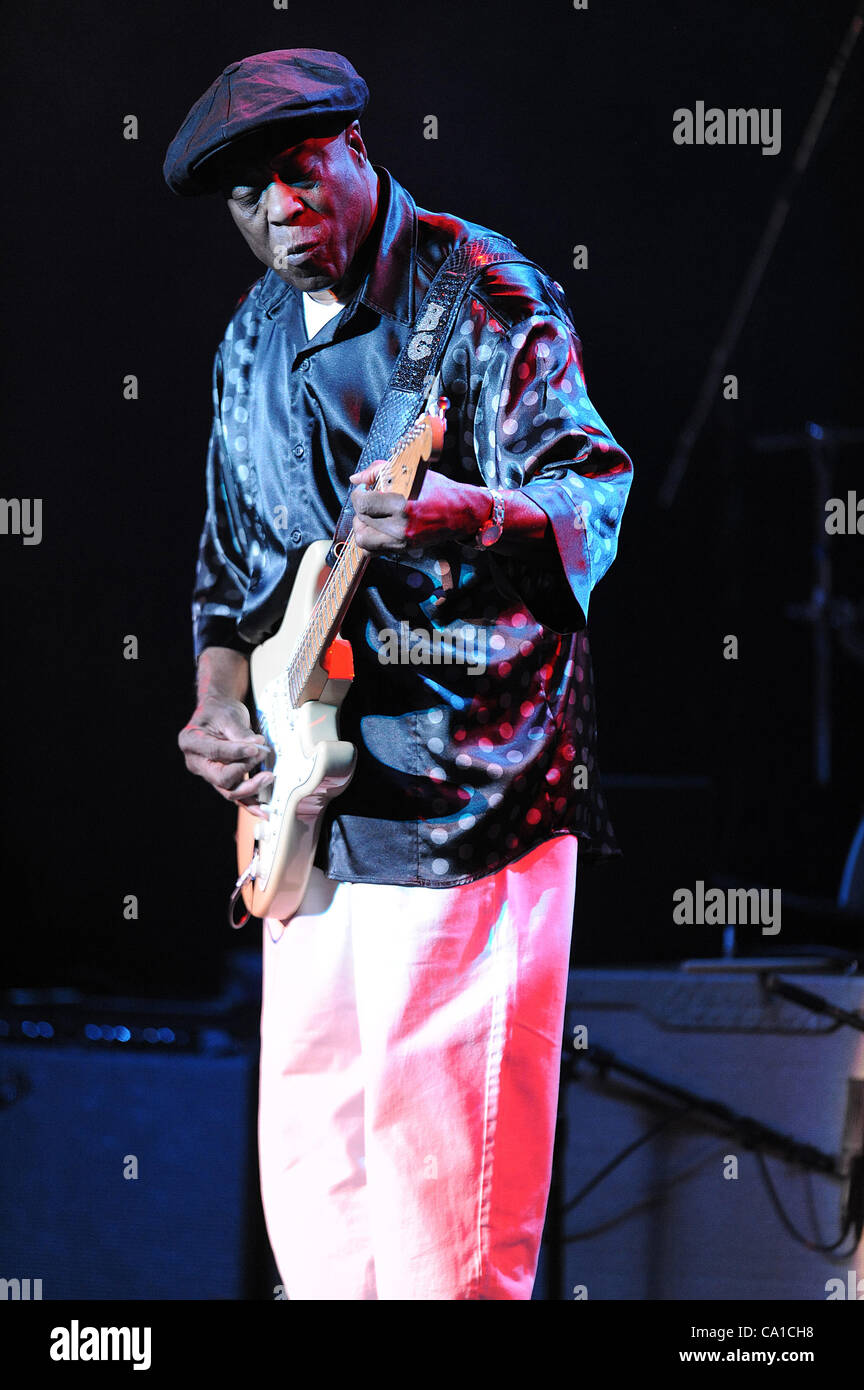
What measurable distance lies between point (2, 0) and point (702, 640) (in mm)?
1686

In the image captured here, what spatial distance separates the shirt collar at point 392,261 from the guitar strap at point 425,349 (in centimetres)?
5

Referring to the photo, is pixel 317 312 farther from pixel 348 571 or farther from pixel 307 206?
pixel 348 571

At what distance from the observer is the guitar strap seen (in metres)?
1.73

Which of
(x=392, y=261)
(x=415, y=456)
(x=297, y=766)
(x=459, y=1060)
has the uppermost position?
(x=392, y=261)

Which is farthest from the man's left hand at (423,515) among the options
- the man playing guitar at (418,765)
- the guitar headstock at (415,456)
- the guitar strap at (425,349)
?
the guitar strap at (425,349)

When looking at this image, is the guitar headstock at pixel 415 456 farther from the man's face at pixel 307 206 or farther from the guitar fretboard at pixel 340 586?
the man's face at pixel 307 206

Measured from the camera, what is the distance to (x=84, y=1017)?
228 centimetres

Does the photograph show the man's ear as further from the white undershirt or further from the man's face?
the white undershirt

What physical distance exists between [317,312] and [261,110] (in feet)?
0.96

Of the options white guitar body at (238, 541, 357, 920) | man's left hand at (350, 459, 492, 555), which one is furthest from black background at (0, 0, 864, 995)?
man's left hand at (350, 459, 492, 555)

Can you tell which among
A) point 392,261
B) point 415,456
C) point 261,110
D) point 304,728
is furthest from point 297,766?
point 261,110

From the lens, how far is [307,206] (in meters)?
1.75

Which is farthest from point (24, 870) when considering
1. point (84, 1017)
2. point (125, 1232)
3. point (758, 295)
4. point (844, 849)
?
point (758, 295)
